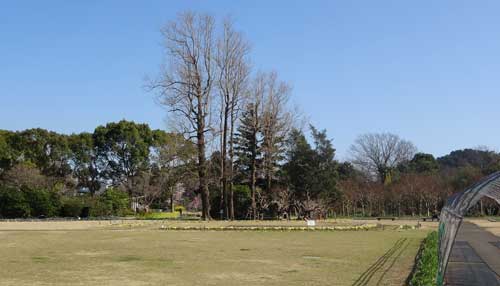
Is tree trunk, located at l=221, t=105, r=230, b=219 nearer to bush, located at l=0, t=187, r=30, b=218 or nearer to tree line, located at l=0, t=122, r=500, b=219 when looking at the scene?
tree line, located at l=0, t=122, r=500, b=219

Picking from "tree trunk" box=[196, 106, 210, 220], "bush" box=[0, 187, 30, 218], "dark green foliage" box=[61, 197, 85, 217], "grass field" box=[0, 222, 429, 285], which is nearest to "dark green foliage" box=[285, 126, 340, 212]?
"tree trunk" box=[196, 106, 210, 220]

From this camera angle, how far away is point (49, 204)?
49812 millimetres

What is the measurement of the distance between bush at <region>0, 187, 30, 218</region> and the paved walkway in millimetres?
39236

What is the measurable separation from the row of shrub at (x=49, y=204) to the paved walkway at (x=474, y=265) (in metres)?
37.8

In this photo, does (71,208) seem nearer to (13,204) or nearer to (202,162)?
(13,204)

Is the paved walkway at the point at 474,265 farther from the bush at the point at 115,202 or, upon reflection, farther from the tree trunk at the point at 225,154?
the bush at the point at 115,202

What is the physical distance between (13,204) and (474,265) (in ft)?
143

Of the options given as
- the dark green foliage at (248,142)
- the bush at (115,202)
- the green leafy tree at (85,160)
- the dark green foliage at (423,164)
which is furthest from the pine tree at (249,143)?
the dark green foliage at (423,164)

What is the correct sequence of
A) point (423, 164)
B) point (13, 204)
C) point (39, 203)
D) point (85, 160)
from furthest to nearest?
1. point (423, 164)
2. point (85, 160)
3. point (39, 203)
4. point (13, 204)

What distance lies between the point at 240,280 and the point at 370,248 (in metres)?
9.08

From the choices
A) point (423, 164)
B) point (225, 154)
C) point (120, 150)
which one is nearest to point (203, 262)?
point (225, 154)

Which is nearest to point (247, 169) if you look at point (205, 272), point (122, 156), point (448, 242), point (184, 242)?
point (122, 156)

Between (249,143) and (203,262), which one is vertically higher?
(249,143)

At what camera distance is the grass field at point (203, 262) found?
11.9 m
